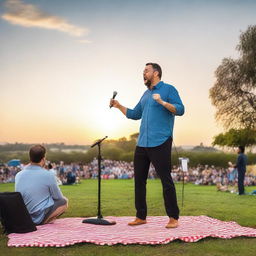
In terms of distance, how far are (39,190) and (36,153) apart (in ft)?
1.85

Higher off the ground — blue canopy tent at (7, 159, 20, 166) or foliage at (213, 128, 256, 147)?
foliage at (213, 128, 256, 147)

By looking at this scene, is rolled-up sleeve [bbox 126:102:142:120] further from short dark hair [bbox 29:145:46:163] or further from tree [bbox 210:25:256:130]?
tree [bbox 210:25:256:130]

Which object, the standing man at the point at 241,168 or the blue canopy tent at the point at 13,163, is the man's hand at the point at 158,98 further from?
the blue canopy tent at the point at 13,163

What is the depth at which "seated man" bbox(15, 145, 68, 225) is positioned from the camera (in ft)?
23.0

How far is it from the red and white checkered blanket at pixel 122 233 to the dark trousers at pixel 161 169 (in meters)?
0.36

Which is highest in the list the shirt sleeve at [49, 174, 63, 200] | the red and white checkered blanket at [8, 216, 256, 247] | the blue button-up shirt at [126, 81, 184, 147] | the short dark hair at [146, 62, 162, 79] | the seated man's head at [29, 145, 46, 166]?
the short dark hair at [146, 62, 162, 79]

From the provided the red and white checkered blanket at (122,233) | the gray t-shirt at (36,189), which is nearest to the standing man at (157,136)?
the red and white checkered blanket at (122,233)

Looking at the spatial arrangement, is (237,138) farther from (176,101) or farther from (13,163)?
(176,101)

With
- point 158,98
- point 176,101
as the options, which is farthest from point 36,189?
point 176,101

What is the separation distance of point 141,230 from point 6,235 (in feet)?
6.18

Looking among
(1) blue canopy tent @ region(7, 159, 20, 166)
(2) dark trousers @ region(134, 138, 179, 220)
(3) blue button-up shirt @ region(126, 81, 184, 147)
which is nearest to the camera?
(2) dark trousers @ region(134, 138, 179, 220)

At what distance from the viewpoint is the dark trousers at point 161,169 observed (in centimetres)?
679

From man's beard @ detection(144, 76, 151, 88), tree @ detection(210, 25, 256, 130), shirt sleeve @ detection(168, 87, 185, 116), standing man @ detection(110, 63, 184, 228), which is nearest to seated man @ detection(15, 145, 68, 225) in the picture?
standing man @ detection(110, 63, 184, 228)

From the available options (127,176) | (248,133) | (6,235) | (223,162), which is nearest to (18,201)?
(6,235)
